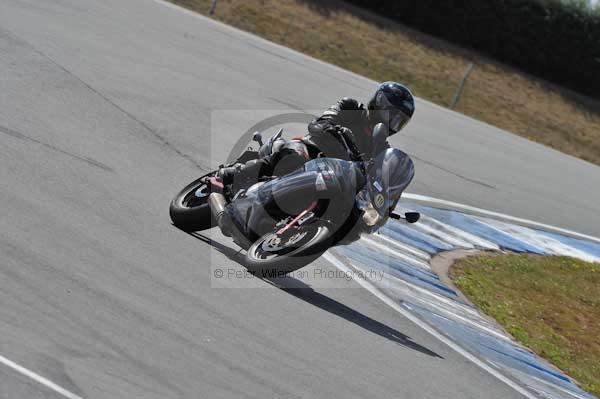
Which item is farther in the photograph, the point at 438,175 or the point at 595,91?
the point at 595,91

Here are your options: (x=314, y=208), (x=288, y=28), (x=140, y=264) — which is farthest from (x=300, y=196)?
(x=288, y=28)

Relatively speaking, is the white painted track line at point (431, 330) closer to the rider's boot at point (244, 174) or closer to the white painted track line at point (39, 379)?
the rider's boot at point (244, 174)

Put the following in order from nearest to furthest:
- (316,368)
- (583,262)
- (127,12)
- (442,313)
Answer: (316,368)
(442,313)
(583,262)
(127,12)

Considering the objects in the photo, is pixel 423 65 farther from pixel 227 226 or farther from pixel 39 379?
pixel 39 379

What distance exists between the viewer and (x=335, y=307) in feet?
26.9

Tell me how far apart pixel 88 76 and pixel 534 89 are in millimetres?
22907

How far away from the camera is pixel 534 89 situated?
3375cm

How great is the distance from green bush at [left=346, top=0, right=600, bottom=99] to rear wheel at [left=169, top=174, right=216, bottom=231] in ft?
88.8

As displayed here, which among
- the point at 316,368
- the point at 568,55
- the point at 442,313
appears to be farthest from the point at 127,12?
the point at 568,55

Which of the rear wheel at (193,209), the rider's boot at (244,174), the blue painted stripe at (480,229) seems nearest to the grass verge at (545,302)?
the blue painted stripe at (480,229)

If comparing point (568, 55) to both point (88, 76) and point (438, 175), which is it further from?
point (88, 76)

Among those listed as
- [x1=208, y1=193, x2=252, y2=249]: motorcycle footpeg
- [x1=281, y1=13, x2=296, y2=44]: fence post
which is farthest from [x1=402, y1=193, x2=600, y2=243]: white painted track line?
[x1=281, y1=13, x2=296, y2=44]: fence post

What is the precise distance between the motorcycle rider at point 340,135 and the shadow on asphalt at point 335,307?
0.72m

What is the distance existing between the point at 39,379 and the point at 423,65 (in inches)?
1096
